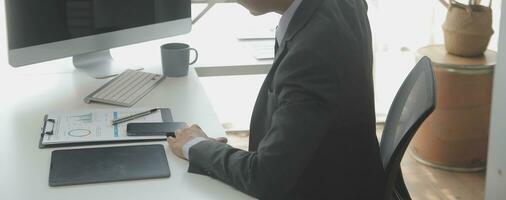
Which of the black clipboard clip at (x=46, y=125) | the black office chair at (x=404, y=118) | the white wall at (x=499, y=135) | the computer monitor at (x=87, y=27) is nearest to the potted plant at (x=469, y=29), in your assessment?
the white wall at (x=499, y=135)

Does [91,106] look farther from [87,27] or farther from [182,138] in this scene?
[182,138]

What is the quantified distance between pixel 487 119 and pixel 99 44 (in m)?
1.75

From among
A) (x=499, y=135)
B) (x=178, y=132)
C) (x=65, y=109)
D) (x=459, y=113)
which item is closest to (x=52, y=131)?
(x=65, y=109)

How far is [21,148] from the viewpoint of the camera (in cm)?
162

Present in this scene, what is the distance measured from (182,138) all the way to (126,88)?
18.2 inches

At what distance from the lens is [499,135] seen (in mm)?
2457

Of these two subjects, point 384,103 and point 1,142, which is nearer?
point 1,142

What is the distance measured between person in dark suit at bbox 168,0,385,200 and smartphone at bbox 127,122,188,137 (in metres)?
0.12

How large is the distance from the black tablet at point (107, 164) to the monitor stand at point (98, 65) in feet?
2.00

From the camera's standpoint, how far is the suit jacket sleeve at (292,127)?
1329mm

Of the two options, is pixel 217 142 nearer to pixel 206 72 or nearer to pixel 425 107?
pixel 425 107

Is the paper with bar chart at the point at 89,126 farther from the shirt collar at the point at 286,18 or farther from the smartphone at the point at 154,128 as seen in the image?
the shirt collar at the point at 286,18

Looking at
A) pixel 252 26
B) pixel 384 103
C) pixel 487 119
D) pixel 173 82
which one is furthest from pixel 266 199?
pixel 384 103

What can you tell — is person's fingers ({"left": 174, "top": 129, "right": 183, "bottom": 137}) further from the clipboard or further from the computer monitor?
the computer monitor
